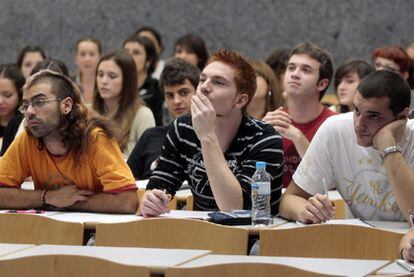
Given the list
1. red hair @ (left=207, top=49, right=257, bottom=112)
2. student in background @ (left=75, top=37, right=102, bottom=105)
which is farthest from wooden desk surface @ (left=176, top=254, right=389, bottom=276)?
student in background @ (left=75, top=37, right=102, bottom=105)

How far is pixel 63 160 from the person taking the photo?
470 cm

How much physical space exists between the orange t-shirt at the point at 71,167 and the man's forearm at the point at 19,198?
7 centimetres

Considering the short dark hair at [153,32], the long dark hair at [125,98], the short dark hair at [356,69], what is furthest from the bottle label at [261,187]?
the short dark hair at [153,32]

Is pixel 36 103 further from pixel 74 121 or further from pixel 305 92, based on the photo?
pixel 305 92

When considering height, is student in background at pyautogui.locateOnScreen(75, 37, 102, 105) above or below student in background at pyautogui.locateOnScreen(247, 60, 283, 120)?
above

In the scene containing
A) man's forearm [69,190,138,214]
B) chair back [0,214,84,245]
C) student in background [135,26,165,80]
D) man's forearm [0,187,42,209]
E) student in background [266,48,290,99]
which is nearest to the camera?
chair back [0,214,84,245]

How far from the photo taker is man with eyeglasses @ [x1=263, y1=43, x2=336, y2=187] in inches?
217

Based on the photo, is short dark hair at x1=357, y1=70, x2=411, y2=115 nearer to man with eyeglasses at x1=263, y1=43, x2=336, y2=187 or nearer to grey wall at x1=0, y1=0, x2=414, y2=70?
man with eyeglasses at x1=263, y1=43, x2=336, y2=187

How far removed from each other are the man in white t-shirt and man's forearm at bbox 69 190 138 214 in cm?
74

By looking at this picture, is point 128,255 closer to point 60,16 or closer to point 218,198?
point 218,198

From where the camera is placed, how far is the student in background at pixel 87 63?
884 centimetres

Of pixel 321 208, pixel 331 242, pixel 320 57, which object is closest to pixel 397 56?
pixel 320 57

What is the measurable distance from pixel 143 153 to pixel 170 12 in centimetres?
440

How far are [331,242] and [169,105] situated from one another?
2619mm
